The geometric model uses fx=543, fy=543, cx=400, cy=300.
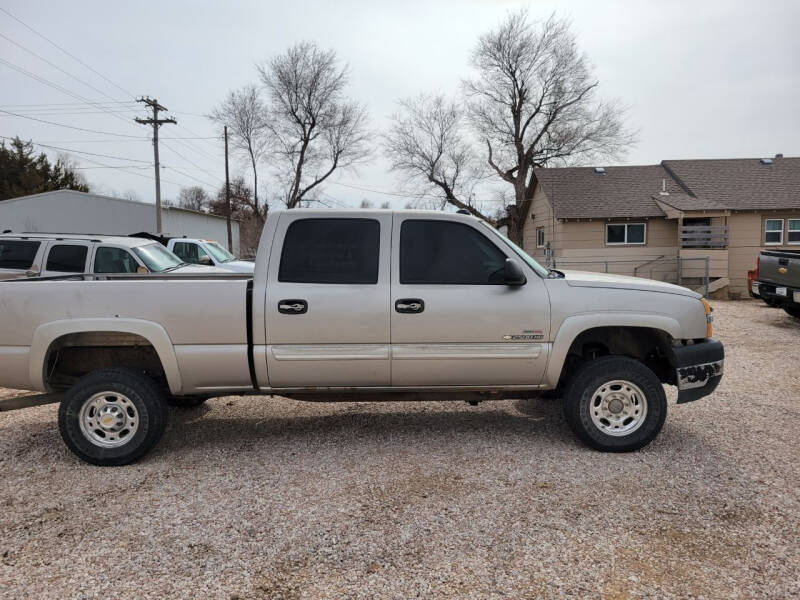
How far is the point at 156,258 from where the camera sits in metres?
9.21

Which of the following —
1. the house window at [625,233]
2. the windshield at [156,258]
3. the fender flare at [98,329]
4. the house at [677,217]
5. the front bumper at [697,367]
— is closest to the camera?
the fender flare at [98,329]

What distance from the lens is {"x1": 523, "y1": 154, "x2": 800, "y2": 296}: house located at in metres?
21.2

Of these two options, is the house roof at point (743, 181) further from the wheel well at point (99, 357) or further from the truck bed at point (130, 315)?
the wheel well at point (99, 357)

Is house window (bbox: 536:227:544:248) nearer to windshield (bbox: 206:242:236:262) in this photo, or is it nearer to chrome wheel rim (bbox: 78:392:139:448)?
windshield (bbox: 206:242:236:262)

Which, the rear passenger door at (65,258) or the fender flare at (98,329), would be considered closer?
the fender flare at (98,329)

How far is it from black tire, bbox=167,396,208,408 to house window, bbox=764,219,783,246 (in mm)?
23679

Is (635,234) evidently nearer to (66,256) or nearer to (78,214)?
(66,256)

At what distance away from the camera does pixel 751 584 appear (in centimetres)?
268

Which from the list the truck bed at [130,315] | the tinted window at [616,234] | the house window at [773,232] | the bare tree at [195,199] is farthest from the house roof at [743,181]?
the bare tree at [195,199]

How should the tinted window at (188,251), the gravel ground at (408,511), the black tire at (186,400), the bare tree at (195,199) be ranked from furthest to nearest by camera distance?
the bare tree at (195,199) < the tinted window at (188,251) < the black tire at (186,400) < the gravel ground at (408,511)

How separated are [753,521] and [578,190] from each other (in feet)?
74.6

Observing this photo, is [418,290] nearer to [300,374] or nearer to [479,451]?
[300,374]

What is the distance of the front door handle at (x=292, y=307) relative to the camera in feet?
13.5

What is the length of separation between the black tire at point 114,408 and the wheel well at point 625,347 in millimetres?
3307
